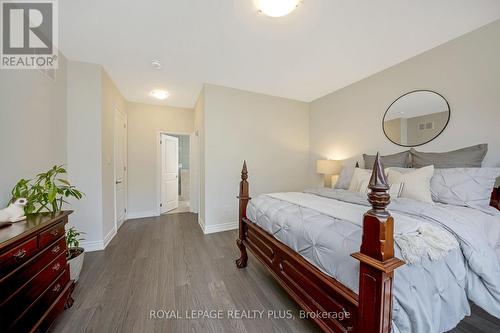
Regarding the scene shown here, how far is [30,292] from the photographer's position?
46.9 inches

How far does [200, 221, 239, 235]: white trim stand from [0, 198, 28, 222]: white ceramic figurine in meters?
2.30

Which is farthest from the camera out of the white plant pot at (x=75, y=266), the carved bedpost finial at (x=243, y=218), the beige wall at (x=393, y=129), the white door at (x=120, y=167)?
the white door at (x=120, y=167)

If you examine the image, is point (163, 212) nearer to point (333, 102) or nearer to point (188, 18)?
point (188, 18)

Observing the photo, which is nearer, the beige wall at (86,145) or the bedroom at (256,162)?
the bedroom at (256,162)

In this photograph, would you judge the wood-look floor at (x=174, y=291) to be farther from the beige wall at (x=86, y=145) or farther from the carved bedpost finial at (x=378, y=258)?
the carved bedpost finial at (x=378, y=258)

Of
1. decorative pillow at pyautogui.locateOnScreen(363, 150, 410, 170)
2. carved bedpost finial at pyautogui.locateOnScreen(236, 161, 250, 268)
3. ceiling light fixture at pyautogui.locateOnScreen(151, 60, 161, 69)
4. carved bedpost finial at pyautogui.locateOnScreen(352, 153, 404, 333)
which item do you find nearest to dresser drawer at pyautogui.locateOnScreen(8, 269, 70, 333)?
carved bedpost finial at pyautogui.locateOnScreen(236, 161, 250, 268)

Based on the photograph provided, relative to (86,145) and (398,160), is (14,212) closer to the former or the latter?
(86,145)

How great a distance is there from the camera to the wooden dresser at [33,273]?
1024 mm

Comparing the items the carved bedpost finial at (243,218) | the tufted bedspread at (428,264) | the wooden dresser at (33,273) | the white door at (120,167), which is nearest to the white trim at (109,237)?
the white door at (120,167)

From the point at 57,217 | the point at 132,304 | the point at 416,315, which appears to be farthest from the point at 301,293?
the point at 57,217

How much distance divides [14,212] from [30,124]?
100 centimetres

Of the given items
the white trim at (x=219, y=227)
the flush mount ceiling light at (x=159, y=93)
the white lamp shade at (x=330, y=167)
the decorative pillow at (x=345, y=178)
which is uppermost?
the flush mount ceiling light at (x=159, y=93)

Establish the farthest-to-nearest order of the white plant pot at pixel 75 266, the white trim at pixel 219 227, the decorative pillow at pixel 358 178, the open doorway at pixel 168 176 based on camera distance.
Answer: the open doorway at pixel 168 176 < the white trim at pixel 219 227 < the decorative pillow at pixel 358 178 < the white plant pot at pixel 75 266

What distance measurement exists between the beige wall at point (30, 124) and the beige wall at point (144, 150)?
1.79 m
